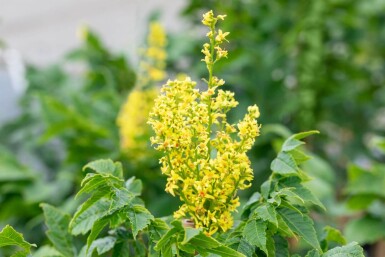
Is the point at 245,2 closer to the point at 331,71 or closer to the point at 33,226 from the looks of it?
the point at 331,71

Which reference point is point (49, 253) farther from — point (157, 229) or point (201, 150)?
point (201, 150)

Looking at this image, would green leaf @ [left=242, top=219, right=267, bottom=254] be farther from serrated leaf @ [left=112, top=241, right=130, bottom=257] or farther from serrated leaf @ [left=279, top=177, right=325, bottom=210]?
serrated leaf @ [left=112, top=241, right=130, bottom=257]

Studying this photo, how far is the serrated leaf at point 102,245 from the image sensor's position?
1389mm

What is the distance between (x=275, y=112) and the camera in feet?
12.5

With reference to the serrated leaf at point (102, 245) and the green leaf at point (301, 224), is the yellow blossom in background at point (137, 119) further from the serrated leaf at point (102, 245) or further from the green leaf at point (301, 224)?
the green leaf at point (301, 224)

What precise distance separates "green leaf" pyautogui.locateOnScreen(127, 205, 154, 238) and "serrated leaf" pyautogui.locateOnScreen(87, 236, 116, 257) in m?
0.14

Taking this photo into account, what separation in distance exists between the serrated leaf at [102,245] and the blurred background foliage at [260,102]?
4.87 feet

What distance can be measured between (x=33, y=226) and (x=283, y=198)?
7.62 feet

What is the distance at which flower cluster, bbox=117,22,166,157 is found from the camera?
295 centimetres

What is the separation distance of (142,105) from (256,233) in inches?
70.5

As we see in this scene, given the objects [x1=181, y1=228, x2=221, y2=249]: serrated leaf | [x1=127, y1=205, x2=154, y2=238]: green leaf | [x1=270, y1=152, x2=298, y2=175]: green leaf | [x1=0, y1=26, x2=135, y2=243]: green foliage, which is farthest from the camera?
[x1=0, y1=26, x2=135, y2=243]: green foliage

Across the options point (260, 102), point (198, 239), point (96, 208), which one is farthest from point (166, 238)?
point (260, 102)

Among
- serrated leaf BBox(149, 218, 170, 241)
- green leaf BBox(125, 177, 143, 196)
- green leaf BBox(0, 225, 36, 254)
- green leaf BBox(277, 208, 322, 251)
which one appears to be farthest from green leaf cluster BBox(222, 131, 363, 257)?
green leaf BBox(0, 225, 36, 254)

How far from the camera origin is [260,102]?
3.85 m
